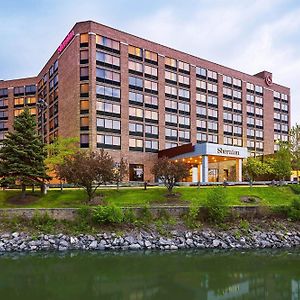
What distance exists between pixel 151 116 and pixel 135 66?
8.43 metres

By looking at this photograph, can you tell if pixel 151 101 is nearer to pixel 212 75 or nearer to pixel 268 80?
pixel 212 75

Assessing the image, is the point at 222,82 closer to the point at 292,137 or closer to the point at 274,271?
the point at 292,137

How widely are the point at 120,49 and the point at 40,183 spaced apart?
94.5 feet

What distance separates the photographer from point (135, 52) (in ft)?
188

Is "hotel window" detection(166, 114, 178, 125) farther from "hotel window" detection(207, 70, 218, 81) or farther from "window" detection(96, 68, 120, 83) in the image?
"hotel window" detection(207, 70, 218, 81)

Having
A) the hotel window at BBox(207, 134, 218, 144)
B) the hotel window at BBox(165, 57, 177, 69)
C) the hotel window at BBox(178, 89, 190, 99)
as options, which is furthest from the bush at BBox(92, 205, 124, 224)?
the hotel window at BBox(207, 134, 218, 144)

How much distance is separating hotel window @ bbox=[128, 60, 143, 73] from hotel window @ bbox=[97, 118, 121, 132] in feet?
29.9

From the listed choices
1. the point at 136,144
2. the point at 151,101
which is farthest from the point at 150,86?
the point at 136,144

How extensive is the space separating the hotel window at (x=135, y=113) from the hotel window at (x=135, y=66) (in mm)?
6215

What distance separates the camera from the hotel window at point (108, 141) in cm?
5250

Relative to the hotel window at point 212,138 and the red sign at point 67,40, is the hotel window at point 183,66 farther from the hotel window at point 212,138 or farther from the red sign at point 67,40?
the red sign at point 67,40

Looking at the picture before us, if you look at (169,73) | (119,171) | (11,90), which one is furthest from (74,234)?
(11,90)

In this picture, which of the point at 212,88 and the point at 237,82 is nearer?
the point at 212,88

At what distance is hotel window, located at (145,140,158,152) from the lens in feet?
190
